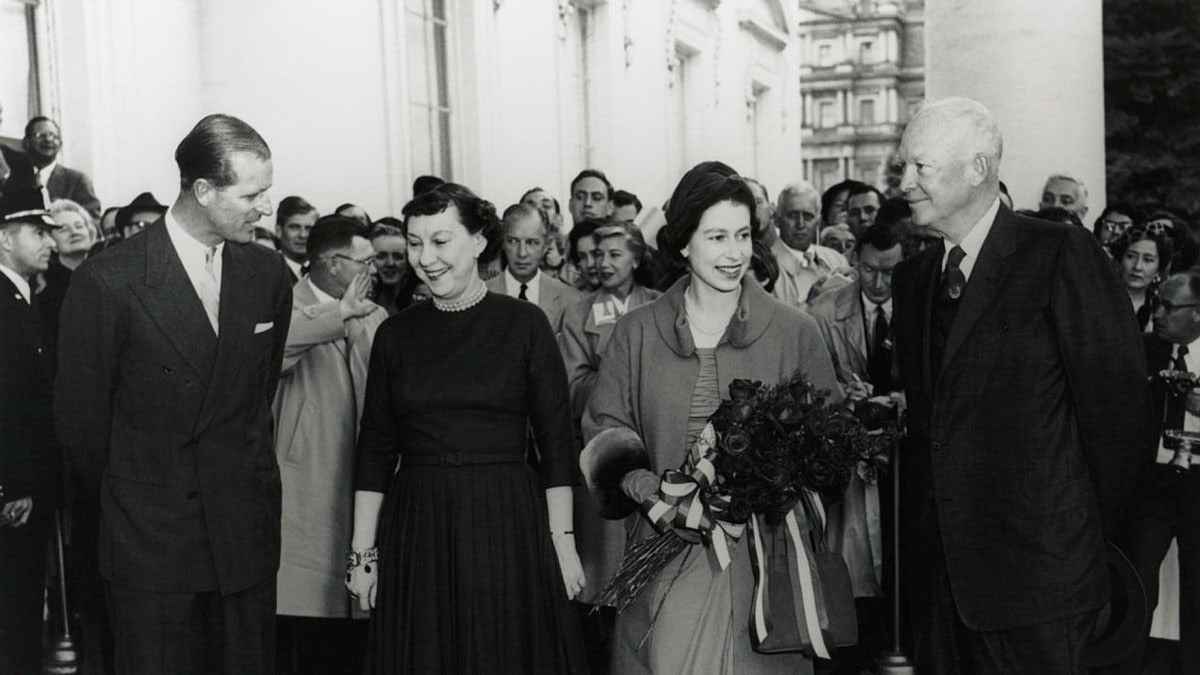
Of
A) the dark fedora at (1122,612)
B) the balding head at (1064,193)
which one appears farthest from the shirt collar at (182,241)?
the balding head at (1064,193)

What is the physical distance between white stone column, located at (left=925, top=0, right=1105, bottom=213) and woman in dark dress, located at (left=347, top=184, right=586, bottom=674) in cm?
422

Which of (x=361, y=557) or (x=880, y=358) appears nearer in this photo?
(x=361, y=557)

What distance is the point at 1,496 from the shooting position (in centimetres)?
457

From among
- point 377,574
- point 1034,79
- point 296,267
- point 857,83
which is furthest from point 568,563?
point 857,83

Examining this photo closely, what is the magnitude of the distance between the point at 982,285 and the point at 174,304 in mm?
1888

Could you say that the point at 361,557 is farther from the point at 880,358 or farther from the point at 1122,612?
the point at 880,358

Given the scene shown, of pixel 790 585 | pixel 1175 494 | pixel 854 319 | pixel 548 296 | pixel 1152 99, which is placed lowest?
pixel 1175 494

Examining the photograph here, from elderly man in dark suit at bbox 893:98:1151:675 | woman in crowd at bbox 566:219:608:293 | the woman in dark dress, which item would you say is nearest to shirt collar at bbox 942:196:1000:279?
elderly man in dark suit at bbox 893:98:1151:675

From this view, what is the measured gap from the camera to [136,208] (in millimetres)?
5062

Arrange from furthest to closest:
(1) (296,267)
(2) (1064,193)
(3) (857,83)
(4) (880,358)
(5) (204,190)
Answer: (3) (857,83)
(2) (1064,193)
(1) (296,267)
(4) (880,358)
(5) (204,190)

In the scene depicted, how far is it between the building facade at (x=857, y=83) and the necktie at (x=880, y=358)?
306 centimetres

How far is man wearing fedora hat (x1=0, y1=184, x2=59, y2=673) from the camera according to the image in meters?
4.61

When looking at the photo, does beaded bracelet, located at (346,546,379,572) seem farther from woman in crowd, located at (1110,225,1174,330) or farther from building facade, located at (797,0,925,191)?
building facade, located at (797,0,925,191)

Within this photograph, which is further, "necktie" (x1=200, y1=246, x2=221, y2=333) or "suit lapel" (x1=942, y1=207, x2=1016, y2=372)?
"necktie" (x1=200, y1=246, x2=221, y2=333)
